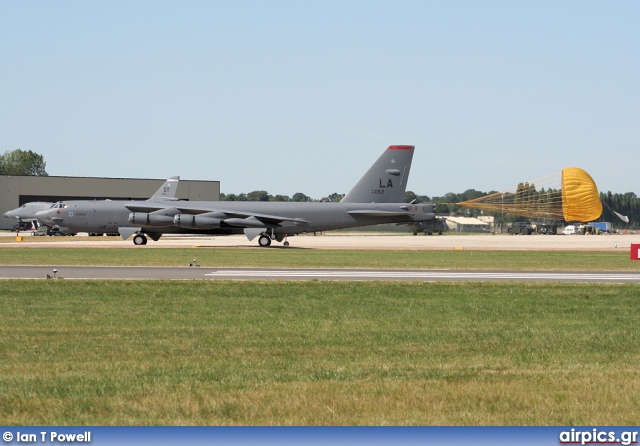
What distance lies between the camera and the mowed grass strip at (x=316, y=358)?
28.7 feet

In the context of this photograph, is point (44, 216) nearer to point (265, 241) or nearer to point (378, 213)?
point (265, 241)

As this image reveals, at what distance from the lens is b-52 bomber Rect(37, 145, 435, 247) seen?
58.6m

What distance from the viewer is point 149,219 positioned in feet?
191

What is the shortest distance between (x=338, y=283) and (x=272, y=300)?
16.3 feet

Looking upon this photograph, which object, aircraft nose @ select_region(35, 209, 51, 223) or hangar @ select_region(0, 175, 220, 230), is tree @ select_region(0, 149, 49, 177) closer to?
hangar @ select_region(0, 175, 220, 230)

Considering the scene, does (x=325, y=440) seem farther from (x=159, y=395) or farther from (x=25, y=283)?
(x=25, y=283)

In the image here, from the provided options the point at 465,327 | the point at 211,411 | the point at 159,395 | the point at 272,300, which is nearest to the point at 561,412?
the point at 211,411

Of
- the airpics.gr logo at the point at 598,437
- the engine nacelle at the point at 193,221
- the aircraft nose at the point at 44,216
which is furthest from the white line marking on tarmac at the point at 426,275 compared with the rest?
the aircraft nose at the point at 44,216

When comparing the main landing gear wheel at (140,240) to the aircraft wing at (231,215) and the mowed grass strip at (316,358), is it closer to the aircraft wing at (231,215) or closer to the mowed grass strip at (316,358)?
the aircraft wing at (231,215)

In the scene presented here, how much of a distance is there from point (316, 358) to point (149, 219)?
157ft

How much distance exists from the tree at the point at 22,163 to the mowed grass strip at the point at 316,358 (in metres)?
180

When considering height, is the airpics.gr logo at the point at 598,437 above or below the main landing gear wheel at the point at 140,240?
above

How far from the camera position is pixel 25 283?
23.0m

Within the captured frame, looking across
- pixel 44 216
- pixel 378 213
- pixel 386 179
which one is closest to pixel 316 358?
pixel 378 213
